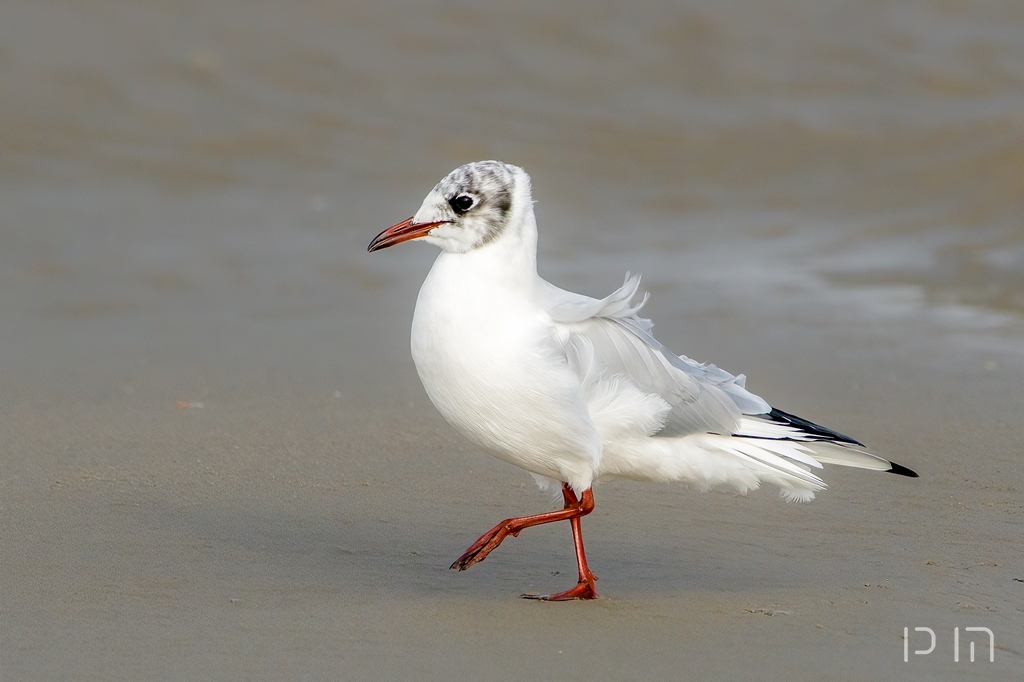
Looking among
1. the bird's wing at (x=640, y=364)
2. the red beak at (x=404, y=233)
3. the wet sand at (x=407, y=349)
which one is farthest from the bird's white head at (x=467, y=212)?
the wet sand at (x=407, y=349)

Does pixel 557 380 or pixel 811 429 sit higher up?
pixel 557 380

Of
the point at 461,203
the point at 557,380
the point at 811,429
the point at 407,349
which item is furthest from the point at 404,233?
the point at 407,349

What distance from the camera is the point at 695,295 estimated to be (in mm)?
8242

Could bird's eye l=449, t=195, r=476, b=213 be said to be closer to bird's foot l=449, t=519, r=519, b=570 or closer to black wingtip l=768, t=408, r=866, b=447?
bird's foot l=449, t=519, r=519, b=570

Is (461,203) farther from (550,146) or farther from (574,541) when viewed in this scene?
(550,146)

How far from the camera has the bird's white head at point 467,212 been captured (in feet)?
13.9

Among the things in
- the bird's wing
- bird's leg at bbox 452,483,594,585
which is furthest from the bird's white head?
bird's leg at bbox 452,483,594,585

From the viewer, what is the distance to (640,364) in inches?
171

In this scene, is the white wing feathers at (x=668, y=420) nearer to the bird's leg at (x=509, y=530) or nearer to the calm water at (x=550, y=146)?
the bird's leg at (x=509, y=530)

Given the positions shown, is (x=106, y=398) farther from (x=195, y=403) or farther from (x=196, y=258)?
(x=196, y=258)

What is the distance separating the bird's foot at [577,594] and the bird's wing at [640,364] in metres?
0.56

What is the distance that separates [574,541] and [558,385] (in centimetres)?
56

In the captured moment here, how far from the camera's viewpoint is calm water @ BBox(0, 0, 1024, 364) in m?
8.41

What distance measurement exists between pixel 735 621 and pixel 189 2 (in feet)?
29.9
